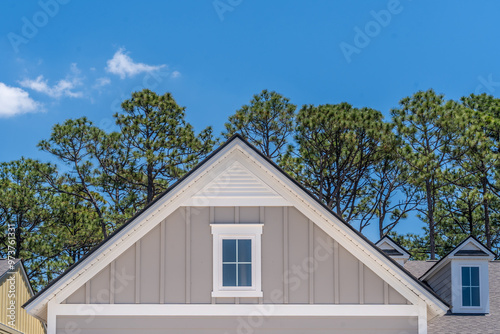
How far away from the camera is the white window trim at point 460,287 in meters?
15.0

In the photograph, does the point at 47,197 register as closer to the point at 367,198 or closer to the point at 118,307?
the point at 367,198

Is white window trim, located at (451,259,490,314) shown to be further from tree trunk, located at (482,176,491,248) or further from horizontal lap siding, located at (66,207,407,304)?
tree trunk, located at (482,176,491,248)

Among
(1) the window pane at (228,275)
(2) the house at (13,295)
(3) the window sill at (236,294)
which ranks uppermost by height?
(1) the window pane at (228,275)

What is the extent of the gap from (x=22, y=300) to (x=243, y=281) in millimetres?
13630

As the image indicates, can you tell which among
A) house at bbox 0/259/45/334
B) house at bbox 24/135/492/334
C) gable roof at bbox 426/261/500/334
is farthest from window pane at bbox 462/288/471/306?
house at bbox 0/259/45/334

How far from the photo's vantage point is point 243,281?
12.6m

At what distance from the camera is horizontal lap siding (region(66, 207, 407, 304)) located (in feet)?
40.9

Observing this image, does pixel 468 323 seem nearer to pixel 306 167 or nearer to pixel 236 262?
pixel 236 262

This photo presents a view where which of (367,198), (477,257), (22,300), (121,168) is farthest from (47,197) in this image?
(477,257)

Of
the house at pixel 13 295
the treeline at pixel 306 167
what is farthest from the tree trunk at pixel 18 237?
the house at pixel 13 295

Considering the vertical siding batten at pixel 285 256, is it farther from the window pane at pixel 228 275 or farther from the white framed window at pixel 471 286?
the white framed window at pixel 471 286

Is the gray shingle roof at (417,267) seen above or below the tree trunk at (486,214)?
below

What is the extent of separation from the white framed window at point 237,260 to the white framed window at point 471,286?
18.9 ft

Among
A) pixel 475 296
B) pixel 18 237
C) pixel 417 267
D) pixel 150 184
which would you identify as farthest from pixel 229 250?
pixel 18 237
